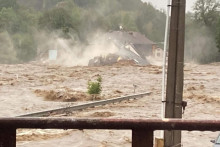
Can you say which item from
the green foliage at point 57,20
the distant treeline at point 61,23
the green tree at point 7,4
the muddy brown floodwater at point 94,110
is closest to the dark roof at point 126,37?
the distant treeline at point 61,23

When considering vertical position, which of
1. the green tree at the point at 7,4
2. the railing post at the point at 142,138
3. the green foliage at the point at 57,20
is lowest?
the railing post at the point at 142,138

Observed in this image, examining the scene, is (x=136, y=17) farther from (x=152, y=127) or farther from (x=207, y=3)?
(x=152, y=127)

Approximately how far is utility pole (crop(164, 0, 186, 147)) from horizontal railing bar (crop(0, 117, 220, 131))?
3.98 m

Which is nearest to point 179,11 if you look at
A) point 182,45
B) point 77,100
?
point 182,45

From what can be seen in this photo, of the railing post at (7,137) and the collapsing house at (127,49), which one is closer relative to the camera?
the railing post at (7,137)

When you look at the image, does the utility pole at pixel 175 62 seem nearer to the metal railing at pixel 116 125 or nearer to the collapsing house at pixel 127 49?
the metal railing at pixel 116 125

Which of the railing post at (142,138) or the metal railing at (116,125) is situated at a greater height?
the metal railing at (116,125)

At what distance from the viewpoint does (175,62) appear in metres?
6.96

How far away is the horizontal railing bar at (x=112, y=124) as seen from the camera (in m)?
2.92

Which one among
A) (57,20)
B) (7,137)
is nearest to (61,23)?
(57,20)

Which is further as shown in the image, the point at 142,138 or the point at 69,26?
the point at 69,26

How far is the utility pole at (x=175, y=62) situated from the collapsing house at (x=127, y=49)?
5696 centimetres

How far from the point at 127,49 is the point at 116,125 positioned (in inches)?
2915

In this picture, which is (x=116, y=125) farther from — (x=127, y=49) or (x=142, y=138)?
(x=127, y=49)
